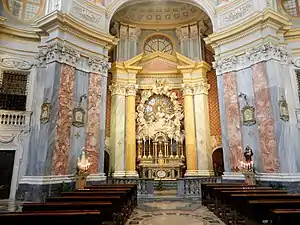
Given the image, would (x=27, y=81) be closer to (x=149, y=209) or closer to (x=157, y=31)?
(x=149, y=209)

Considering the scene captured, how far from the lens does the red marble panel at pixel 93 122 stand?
10.6 m

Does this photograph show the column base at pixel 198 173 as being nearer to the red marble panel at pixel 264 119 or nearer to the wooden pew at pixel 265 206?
the red marble panel at pixel 264 119

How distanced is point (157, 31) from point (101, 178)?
34.4 ft

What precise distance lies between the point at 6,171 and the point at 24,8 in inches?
284

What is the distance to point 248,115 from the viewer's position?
34.4 ft

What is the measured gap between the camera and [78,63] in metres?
10.8

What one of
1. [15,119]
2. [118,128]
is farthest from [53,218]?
[118,128]

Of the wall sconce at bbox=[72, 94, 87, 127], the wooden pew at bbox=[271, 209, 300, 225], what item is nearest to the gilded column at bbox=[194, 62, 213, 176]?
the wall sconce at bbox=[72, 94, 87, 127]

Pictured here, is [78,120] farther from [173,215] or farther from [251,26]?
[251,26]

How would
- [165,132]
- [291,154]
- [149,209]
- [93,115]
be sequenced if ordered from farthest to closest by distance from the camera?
[165,132] < [93,115] < [291,154] < [149,209]

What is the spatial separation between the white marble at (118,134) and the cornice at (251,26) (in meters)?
6.11

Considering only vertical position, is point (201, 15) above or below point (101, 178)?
above

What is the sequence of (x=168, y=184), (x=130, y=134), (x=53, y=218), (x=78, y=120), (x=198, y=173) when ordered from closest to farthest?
(x=53, y=218)
(x=78, y=120)
(x=168, y=184)
(x=198, y=173)
(x=130, y=134)

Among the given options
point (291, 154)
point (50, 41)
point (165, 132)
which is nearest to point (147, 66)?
point (165, 132)
